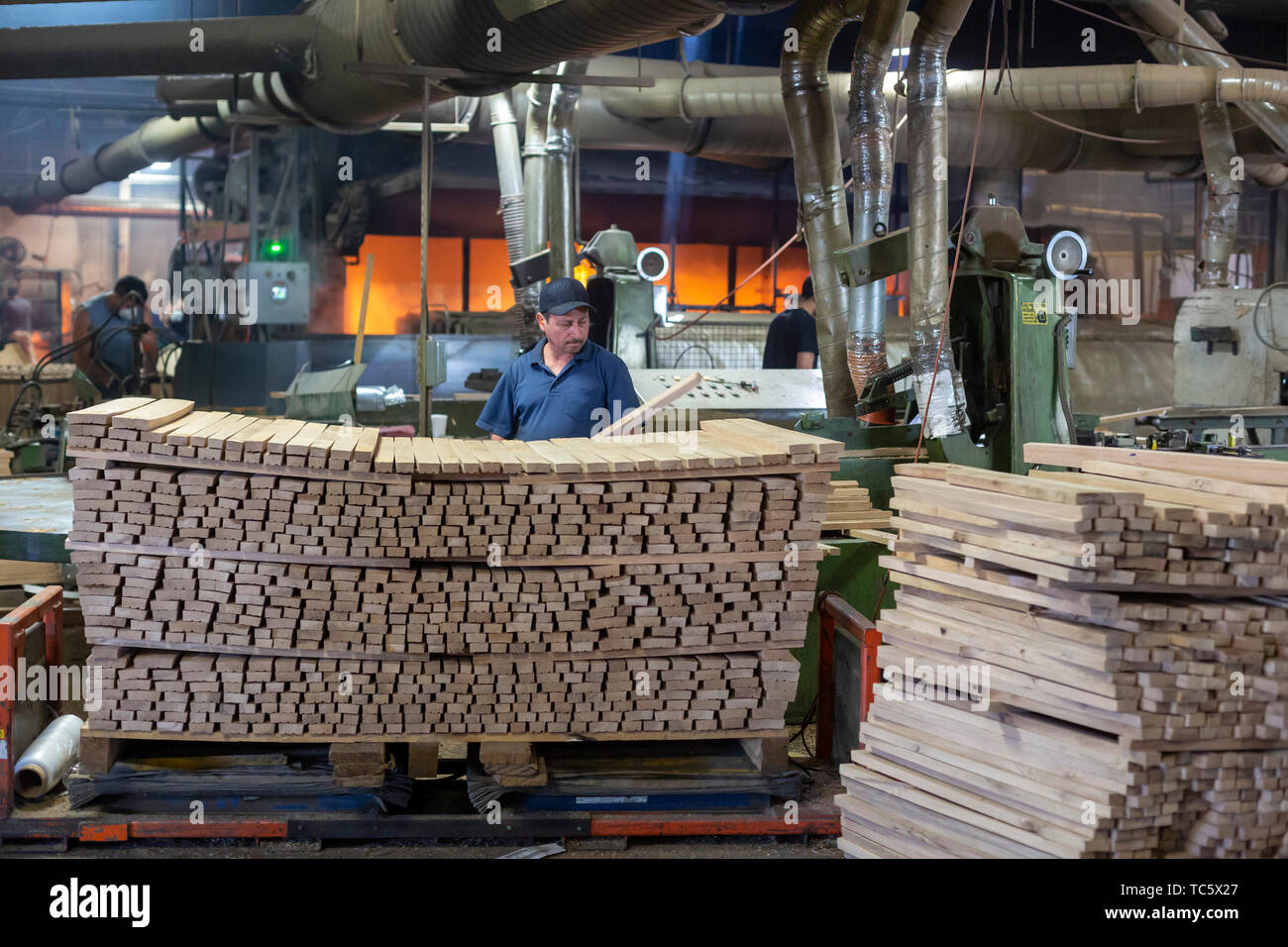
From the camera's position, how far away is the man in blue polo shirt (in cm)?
453

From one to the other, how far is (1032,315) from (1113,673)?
289 cm

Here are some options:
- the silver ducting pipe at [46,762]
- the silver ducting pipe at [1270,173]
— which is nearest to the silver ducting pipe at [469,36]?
the silver ducting pipe at [46,762]

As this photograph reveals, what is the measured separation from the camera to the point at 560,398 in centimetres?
461

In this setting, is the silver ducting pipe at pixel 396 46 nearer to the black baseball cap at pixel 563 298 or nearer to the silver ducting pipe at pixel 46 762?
the black baseball cap at pixel 563 298

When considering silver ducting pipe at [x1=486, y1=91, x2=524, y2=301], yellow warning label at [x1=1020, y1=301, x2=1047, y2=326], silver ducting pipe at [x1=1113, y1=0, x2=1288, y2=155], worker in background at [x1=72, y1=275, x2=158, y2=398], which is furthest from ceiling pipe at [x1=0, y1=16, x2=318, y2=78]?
silver ducting pipe at [x1=1113, y1=0, x2=1288, y2=155]

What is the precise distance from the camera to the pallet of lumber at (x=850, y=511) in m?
5.00

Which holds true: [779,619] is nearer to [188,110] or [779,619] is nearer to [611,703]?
[611,703]

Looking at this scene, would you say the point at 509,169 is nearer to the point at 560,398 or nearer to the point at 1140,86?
the point at 560,398

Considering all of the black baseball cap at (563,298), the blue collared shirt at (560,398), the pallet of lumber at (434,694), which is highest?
the black baseball cap at (563,298)

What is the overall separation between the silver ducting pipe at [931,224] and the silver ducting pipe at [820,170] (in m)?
0.76

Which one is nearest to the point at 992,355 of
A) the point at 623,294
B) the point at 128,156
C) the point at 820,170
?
the point at 820,170

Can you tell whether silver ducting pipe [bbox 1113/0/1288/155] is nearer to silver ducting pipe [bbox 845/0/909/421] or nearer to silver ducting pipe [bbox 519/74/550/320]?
silver ducting pipe [bbox 845/0/909/421]

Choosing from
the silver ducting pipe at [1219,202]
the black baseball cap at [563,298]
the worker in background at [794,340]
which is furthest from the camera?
the silver ducting pipe at [1219,202]
